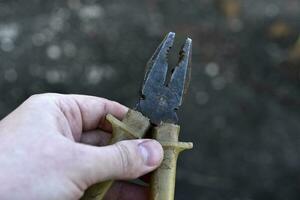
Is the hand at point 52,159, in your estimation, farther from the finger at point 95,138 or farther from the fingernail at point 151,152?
the finger at point 95,138

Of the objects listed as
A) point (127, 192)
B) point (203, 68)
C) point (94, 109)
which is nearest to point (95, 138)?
point (94, 109)

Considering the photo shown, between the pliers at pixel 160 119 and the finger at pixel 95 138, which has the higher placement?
the pliers at pixel 160 119

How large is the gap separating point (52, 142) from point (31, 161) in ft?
0.28

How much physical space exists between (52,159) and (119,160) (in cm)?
19

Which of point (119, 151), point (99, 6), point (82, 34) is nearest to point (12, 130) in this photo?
point (119, 151)

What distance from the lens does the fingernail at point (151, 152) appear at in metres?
1.51

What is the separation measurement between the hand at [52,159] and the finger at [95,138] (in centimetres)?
22

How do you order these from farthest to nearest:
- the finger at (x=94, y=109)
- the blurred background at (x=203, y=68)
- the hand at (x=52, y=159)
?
the blurred background at (x=203, y=68), the finger at (x=94, y=109), the hand at (x=52, y=159)

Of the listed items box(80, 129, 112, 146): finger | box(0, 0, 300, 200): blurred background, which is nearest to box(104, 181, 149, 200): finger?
box(80, 129, 112, 146): finger

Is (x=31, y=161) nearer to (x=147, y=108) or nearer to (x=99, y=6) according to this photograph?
(x=147, y=108)

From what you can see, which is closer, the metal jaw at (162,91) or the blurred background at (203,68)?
the metal jaw at (162,91)

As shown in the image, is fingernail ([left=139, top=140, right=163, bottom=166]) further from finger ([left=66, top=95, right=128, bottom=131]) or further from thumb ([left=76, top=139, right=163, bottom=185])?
finger ([left=66, top=95, right=128, bottom=131])

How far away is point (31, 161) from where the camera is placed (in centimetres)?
145

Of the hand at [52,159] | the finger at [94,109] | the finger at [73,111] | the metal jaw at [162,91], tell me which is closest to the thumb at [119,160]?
the hand at [52,159]
